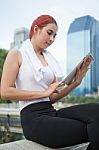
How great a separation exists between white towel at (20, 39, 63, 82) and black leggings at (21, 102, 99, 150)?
10 cm

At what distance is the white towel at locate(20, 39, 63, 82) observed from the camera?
0.98m

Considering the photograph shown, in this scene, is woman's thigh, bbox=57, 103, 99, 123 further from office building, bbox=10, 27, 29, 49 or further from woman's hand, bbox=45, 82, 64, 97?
office building, bbox=10, 27, 29, 49

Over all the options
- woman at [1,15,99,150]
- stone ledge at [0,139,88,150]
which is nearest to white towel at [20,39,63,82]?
woman at [1,15,99,150]

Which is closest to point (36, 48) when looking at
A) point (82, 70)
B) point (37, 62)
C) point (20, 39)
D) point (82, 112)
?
point (37, 62)

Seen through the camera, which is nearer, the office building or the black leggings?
the black leggings

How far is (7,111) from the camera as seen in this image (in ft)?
12.0

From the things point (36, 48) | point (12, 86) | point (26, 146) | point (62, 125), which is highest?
point (36, 48)

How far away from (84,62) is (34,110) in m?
0.25

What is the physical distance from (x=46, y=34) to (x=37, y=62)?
0.10m

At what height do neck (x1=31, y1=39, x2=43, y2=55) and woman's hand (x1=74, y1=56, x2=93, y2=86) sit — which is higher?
neck (x1=31, y1=39, x2=43, y2=55)

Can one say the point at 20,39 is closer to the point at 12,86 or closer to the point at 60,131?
the point at 12,86

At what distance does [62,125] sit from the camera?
35.2 inches

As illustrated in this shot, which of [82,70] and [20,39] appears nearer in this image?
[82,70]

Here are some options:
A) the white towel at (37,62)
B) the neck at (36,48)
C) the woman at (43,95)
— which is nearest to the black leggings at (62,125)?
the woman at (43,95)
